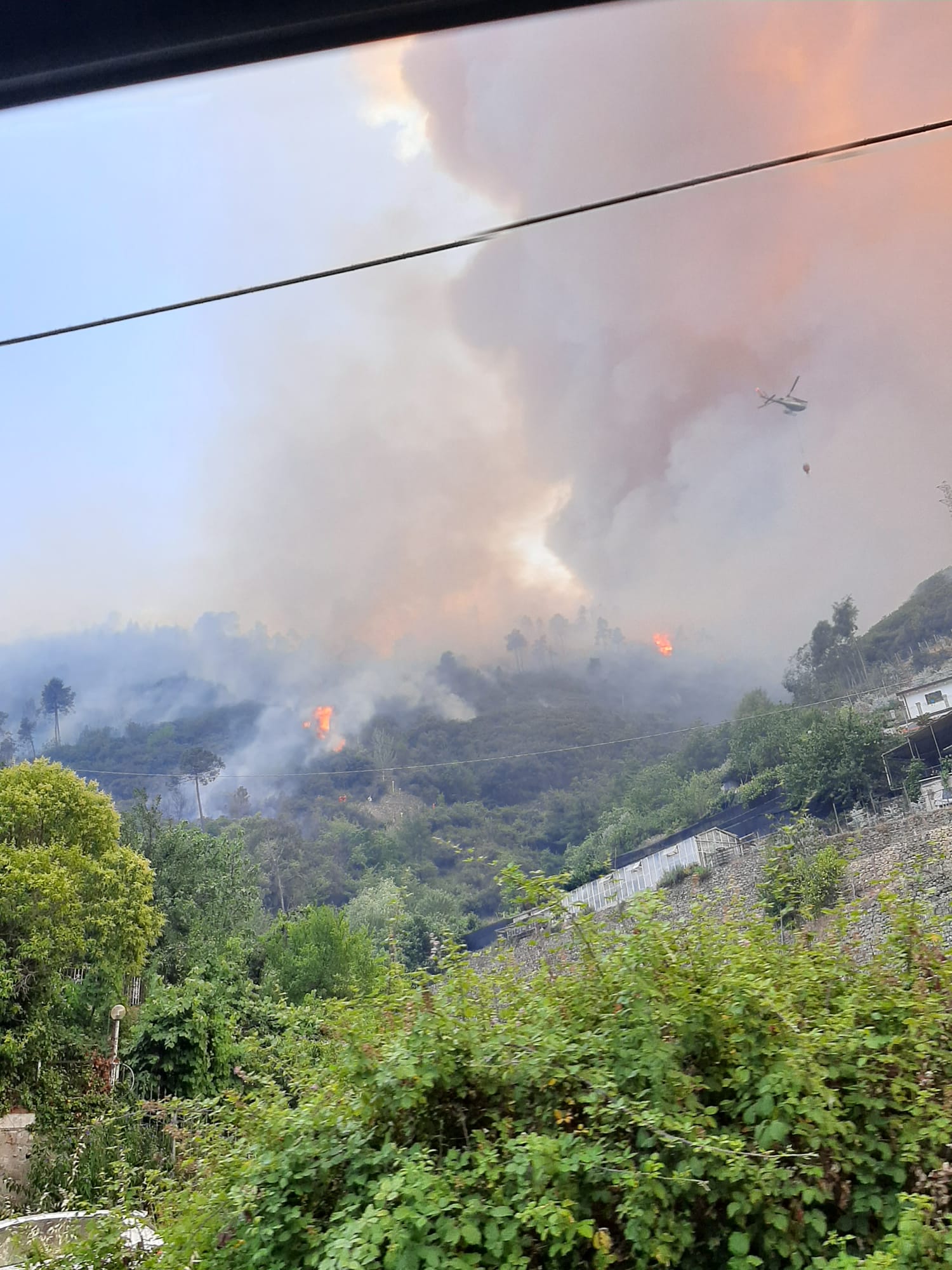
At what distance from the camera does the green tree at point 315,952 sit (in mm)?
11914

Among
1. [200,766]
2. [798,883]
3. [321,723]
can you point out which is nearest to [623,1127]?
[798,883]

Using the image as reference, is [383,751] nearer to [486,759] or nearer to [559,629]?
[486,759]

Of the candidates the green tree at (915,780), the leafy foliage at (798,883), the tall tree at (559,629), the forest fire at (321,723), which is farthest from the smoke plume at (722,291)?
the leafy foliage at (798,883)

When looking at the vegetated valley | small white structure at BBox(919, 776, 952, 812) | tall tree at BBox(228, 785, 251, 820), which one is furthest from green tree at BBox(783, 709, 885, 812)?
tall tree at BBox(228, 785, 251, 820)

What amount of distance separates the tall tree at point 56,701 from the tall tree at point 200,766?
3.07 meters

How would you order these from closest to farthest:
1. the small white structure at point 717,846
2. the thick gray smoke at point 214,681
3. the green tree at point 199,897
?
the small white structure at point 717,846, the green tree at point 199,897, the thick gray smoke at point 214,681

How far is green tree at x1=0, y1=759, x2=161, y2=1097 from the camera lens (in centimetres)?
924

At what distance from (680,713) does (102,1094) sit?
9351mm

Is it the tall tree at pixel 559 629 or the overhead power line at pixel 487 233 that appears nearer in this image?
the overhead power line at pixel 487 233

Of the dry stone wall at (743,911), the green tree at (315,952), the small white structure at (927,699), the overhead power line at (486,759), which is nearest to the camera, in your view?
the dry stone wall at (743,911)

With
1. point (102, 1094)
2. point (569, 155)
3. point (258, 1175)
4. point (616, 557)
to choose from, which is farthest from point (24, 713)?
point (258, 1175)

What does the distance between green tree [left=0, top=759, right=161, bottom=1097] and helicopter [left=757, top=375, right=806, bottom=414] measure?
13.6 meters

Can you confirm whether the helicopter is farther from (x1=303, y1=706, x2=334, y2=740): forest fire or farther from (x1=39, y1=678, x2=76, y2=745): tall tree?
(x1=39, y1=678, x2=76, y2=745): tall tree

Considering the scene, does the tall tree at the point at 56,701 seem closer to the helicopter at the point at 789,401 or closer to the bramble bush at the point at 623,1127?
the helicopter at the point at 789,401
